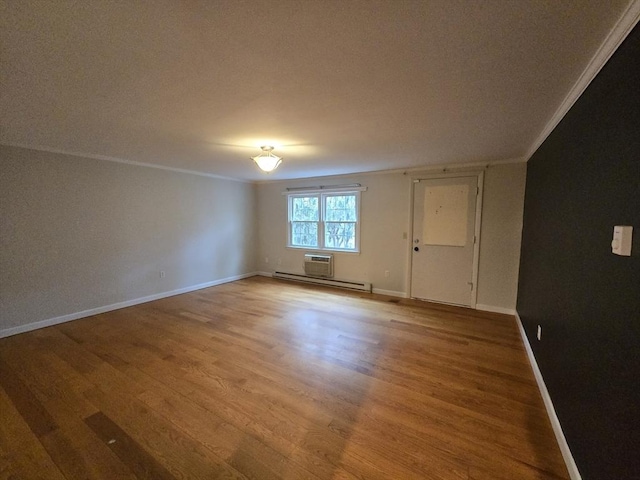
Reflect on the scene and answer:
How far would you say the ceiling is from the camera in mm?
1052

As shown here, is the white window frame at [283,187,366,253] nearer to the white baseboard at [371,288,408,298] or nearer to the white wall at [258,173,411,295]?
the white wall at [258,173,411,295]

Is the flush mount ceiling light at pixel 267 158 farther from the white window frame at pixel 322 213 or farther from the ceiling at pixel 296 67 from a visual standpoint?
the white window frame at pixel 322 213

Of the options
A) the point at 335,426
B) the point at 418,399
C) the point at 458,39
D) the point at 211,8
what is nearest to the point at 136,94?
the point at 211,8

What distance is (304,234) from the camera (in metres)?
5.71

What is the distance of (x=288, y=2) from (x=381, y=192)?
384cm

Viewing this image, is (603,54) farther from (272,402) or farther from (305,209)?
(305,209)

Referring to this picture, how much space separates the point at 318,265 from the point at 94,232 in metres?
3.66

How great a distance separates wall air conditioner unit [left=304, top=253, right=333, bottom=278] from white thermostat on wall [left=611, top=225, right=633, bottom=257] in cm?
426

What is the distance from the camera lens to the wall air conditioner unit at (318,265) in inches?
206

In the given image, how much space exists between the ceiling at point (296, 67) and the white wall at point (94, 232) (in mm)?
736

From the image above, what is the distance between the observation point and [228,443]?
159 centimetres

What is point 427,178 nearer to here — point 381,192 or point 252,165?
point 381,192

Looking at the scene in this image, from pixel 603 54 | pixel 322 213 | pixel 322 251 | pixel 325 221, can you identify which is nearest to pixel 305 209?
pixel 322 213

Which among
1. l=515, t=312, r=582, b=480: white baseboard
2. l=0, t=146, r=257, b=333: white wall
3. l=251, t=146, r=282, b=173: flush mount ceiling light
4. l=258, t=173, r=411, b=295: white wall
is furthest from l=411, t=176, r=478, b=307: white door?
l=0, t=146, r=257, b=333: white wall
